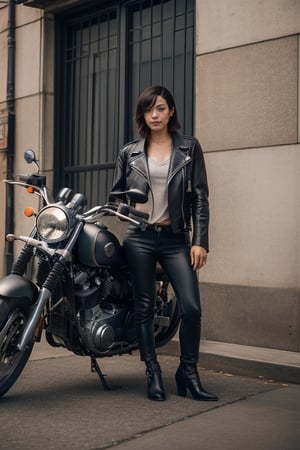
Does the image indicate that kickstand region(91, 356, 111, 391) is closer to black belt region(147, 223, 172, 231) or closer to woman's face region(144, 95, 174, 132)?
black belt region(147, 223, 172, 231)

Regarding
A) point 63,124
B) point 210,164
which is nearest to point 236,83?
point 210,164

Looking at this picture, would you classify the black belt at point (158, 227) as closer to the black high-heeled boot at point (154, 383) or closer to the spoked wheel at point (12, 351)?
the black high-heeled boot at point (154, 383)

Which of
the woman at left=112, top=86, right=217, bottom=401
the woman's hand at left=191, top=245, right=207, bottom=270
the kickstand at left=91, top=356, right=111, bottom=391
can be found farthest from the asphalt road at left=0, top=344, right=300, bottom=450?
the woman's hand at left=191, top=245, right=207, bottom=270

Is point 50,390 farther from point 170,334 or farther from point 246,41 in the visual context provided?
point 246,41

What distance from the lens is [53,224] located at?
4.50 metres

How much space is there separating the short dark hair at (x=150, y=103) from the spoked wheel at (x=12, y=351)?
4.87 ft

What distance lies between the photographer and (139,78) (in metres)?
7.88

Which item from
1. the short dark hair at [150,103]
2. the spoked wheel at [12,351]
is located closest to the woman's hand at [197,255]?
the short dark hair at [150,103]

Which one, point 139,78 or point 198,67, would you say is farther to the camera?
point 139,78

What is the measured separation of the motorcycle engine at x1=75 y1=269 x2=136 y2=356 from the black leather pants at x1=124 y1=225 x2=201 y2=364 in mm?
160

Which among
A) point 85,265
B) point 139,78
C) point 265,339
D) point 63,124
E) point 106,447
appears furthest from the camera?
point 63,124

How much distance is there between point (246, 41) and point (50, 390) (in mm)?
3471

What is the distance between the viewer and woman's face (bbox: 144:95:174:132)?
187 inches

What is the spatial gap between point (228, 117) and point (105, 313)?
99.4 inches
